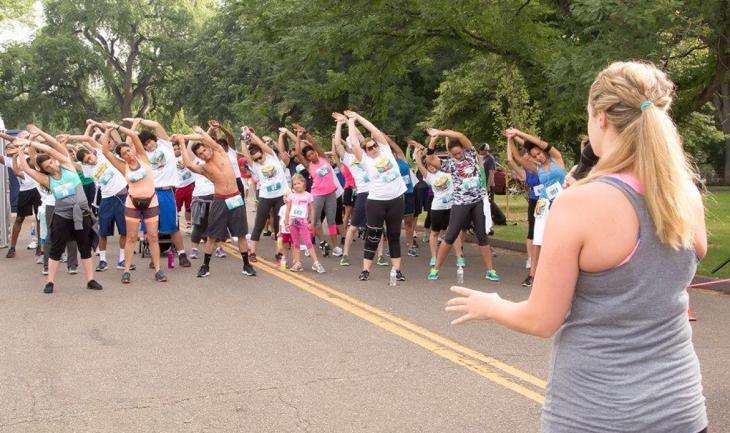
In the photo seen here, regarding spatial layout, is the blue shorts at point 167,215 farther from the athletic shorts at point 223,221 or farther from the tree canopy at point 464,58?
the tree canopy at point 464,58

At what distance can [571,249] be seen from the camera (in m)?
2.11

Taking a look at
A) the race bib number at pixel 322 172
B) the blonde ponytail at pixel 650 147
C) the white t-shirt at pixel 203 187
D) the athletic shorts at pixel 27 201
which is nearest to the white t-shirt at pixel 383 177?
the race bib number at pixel 322 172

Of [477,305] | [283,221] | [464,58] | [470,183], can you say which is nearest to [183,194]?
[283,221]

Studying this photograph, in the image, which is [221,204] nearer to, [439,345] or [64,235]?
[64,235]

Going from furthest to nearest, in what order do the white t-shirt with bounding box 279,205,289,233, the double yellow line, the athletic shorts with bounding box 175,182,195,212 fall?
the athletic shorts with bounding box 175,182,195,212 → the white t-shirt with bounding box 279,205,289,233 → the double yellow line

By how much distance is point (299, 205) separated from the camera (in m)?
12.3

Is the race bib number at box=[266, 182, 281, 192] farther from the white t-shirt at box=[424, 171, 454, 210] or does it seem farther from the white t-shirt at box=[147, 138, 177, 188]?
the white t-shirt at box=[424, 171, 454, 210]


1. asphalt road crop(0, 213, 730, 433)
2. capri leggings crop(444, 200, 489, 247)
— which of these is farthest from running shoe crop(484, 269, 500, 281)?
capri leggings crop(444, 200, 489, 247)

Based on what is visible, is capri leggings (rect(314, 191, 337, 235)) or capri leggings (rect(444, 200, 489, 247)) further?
capri leggings (rect(314, 191, 337, 235))

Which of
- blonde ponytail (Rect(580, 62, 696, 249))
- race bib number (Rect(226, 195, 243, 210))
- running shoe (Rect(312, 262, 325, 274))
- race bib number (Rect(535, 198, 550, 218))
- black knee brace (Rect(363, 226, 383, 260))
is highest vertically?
blonde ponytail (Rect(580, 62, 696, 249))

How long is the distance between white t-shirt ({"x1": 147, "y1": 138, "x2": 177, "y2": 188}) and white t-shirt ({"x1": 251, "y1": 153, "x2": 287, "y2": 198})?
1264 millimetres

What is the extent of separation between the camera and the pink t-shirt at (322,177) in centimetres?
1384

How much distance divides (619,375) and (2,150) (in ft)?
55.3

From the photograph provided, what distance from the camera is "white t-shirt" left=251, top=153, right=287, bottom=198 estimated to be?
12961 millimetres
